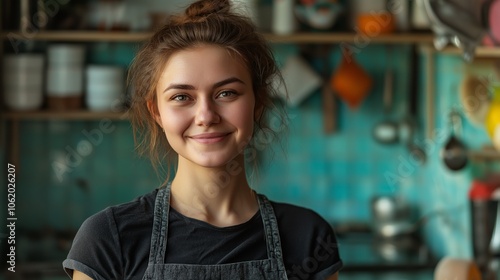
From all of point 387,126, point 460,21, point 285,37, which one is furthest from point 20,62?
point 460,21

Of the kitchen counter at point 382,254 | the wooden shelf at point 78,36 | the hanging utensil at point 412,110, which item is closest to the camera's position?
the kitchen counter at point 382,254

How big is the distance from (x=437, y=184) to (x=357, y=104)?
0.50 meters

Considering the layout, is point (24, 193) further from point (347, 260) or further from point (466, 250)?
point (466, 250)

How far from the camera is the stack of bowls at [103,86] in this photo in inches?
141

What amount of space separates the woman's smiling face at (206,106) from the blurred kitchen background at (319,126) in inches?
86.4

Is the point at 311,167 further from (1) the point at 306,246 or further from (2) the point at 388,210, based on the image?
(1) the point at 306,246

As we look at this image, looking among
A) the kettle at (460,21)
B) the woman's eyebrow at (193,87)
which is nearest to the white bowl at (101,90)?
the kettle at (460,21)

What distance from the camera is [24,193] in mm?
3711

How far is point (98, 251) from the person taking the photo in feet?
3.60

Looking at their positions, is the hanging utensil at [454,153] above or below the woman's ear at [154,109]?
below

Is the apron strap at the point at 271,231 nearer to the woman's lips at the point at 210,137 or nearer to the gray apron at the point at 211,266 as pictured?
the gray apron at the point at 211,266

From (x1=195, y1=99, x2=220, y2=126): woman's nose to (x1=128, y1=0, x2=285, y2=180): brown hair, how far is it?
0.09m

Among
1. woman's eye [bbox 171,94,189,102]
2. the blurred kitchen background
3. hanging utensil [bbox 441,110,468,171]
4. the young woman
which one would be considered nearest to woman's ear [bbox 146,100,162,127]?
the young woman

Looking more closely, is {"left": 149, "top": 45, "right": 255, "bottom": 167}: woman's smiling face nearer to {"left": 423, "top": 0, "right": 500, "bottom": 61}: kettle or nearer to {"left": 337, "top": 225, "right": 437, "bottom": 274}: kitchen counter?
{"left": 423, "top": 0, "right": 500, "bottom": 61}: kettle
